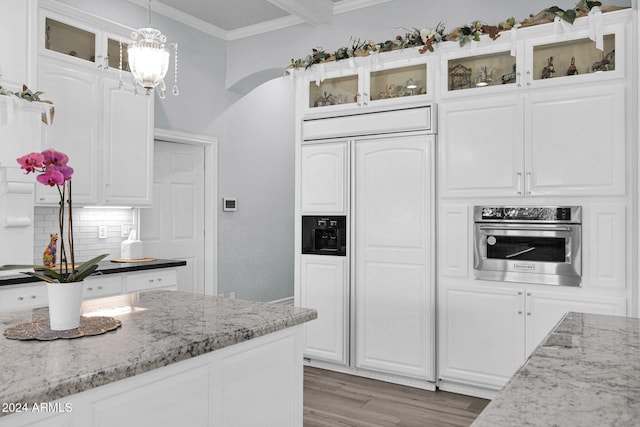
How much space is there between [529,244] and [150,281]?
2.92 m

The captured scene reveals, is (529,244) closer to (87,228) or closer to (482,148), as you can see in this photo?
(482,148)

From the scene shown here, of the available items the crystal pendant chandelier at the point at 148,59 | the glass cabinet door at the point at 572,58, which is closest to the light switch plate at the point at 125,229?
the crystal pendant chandelier at the point at 148,59

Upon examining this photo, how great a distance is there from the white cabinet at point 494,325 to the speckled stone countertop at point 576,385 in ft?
6.06

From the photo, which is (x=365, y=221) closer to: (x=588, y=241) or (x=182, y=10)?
(x=588, y=241)

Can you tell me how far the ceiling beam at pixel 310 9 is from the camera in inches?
172

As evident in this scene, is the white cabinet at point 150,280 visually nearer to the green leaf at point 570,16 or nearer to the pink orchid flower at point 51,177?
the pink orchid flower at point 51,177

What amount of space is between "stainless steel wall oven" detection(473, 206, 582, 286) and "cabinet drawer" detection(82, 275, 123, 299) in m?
2.68

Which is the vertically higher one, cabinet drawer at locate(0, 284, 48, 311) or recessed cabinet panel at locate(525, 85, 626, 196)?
recessed cabinet panel at locate(525, 85, 626, 196)

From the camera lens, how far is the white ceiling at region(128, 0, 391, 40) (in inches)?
181

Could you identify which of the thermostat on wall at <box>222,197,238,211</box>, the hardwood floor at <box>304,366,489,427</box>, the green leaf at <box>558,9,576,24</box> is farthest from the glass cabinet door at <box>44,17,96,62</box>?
the green leaf at <box>558,9,576,24</box>

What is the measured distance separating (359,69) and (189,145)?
2064mm

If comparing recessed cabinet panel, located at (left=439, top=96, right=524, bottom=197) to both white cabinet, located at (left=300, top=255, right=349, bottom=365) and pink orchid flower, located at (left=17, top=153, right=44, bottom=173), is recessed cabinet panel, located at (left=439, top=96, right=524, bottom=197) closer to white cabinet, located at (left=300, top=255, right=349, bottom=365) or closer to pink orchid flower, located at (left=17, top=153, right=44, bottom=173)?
white cabinet, located at (left=300, top=255, right=349, bottom=365)

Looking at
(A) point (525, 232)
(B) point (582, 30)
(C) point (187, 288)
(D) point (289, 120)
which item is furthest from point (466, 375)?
(D) point (289, 120)

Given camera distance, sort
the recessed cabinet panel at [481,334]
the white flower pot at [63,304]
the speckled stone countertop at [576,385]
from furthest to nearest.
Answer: the recessed cabinet panel at [481,334], the white flower pot at [63,304], the speckled stone countertop at [576,385]
